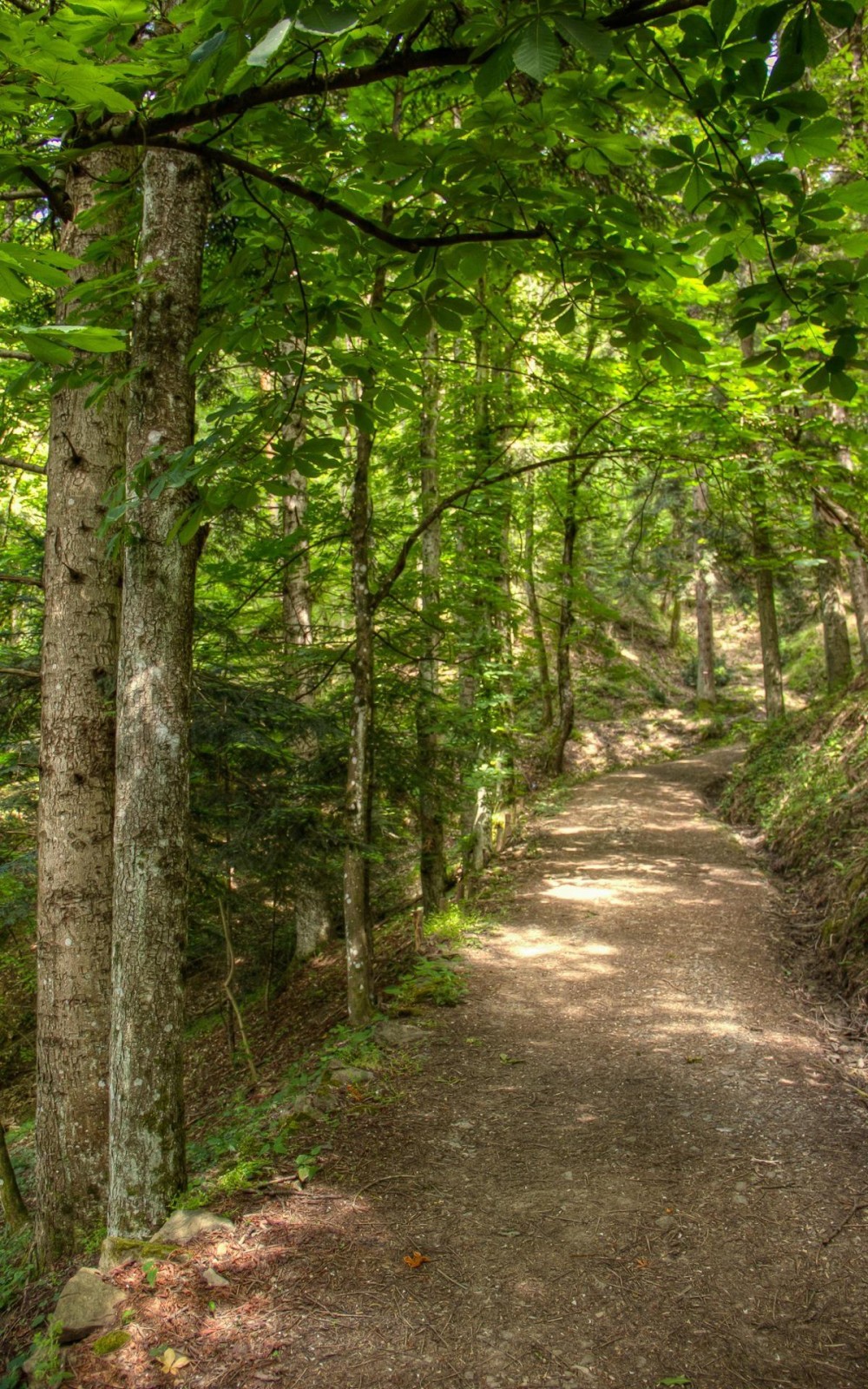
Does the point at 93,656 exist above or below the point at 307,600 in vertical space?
below

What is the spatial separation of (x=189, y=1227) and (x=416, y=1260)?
98 centimetres

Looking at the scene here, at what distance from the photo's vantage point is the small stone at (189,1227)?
3.32m

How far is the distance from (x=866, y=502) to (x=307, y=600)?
5703 millimetres

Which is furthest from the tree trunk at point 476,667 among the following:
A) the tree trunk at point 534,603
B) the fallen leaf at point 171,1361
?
the fallen leaf at point 171,1361

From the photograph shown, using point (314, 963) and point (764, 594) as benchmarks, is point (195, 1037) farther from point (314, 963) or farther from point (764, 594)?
point (764, 594)

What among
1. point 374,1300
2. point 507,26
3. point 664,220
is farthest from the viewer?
point 664,220

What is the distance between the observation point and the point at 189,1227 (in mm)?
3348

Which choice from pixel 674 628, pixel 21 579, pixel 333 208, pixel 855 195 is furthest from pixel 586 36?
pixel 674 628

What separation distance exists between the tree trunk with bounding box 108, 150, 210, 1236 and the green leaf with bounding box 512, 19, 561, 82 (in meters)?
2.33

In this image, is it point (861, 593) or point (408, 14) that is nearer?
point (408, 14)

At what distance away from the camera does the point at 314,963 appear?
9.52 meters

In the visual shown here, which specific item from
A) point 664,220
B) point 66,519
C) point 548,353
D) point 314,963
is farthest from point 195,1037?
point 664,220

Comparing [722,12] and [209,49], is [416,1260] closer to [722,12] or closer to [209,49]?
[209,49]

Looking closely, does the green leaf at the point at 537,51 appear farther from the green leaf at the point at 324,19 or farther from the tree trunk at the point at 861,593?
the tree trunk at the point at 861,593
